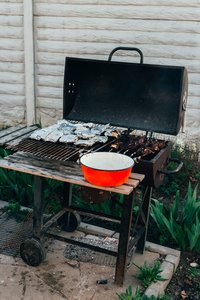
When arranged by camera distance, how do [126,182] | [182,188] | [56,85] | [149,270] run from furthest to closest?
[56,85], [182,188], [149,270], [126,182]

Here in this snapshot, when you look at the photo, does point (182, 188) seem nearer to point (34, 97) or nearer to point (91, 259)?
point (91, 259)

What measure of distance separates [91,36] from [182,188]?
2.58m

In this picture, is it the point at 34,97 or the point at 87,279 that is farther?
the point at 34,97

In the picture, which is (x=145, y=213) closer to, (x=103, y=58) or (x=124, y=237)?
(x=124, y=237)

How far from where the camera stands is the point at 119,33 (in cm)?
468

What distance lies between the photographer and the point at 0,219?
3508 mm

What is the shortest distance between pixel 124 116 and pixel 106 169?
1212mm

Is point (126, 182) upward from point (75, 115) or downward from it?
downward

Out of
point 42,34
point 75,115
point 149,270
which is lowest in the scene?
point 149,270

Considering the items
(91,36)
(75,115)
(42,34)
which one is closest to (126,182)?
(75,115)

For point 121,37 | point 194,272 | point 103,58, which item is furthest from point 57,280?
point 121,37

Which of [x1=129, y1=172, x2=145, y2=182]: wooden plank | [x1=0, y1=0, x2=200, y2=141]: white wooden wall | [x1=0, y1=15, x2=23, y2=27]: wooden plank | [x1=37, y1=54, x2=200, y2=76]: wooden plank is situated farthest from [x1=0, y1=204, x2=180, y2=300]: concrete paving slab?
[x1=0, y1=15, x2=23, y2=27]: wooden plank

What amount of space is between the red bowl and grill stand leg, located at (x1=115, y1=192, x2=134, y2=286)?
256 millimetres

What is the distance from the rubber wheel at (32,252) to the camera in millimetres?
2754
